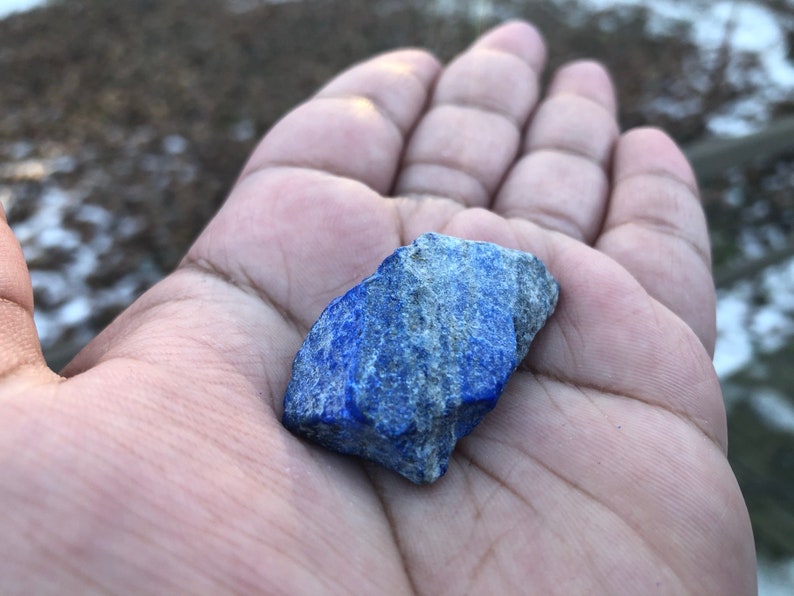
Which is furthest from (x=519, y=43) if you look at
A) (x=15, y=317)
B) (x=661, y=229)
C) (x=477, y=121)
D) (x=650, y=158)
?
(x=15, y=317)

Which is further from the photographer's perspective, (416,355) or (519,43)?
(519,43)

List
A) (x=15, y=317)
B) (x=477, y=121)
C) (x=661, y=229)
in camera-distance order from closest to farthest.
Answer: (x=15, y=317)
(x=661, y=229)
(x=477, y=121)

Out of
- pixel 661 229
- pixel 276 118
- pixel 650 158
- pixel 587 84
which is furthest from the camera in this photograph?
pixel 276 118

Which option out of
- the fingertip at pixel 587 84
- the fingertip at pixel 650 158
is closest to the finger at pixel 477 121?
the fingertip at pixel 587 84

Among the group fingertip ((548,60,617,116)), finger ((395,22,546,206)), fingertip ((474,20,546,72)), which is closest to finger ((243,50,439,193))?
finger ((395,22,546,206))

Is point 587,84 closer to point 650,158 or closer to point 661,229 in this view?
point 650,158

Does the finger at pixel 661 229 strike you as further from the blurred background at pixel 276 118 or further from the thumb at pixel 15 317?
the thumb at pixel 15 317

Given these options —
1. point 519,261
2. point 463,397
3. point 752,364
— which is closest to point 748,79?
point 752,364
